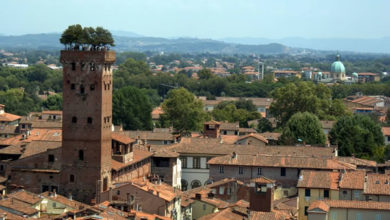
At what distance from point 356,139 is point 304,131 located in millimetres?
4726

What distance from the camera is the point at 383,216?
48.8m

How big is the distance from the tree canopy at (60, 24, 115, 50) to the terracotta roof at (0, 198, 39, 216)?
13.1 metres

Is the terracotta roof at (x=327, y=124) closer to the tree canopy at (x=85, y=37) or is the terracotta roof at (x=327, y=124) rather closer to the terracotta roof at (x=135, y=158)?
the terracotta roof at (x=135, y=158)

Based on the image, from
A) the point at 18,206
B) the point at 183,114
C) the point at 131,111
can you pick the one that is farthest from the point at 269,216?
the point at 183,114

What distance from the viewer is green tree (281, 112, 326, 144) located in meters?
83.1

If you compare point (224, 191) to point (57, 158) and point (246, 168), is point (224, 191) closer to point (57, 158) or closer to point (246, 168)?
point (246, 168)

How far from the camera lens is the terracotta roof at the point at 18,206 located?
49.6 m

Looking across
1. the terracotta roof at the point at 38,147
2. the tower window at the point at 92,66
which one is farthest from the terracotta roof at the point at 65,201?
the tower window at the point at 92,66

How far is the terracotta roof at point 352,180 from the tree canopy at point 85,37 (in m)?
16.5

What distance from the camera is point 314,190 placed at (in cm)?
5669

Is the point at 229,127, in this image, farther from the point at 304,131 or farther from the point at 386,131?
the point at 386,131

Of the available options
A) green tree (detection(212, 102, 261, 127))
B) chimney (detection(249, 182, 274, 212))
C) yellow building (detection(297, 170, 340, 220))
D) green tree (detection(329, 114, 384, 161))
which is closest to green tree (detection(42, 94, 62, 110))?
green tree (detection(212, 102, 261, 127))

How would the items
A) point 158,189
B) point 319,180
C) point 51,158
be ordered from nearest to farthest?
point 319,180, point 158,189, point 51,158

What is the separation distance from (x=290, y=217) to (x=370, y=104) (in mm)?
87739
